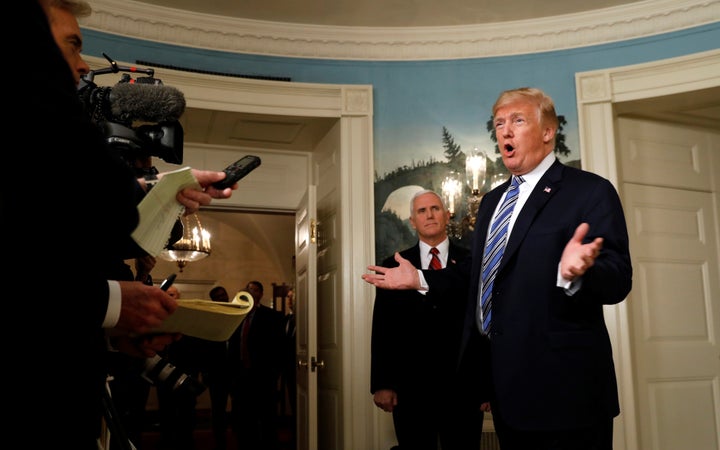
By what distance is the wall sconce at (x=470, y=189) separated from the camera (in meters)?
4.70

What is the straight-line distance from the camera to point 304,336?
198 inches

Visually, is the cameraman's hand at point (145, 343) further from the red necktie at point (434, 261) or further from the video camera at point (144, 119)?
the red necktie at point (434, 261)

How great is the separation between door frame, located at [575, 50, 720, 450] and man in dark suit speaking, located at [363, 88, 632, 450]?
275cm

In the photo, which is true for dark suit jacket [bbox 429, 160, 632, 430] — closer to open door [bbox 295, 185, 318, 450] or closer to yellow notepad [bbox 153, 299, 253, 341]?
yellow notepad [bbox 153, 299, 253, 341]

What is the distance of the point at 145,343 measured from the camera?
154 cm

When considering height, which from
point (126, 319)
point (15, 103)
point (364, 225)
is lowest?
point (126, 319)

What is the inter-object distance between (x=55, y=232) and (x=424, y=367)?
2739 millimetres

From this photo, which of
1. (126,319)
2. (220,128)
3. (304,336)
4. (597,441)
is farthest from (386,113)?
(126,319)

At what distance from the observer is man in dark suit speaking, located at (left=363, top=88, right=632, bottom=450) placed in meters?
1.90

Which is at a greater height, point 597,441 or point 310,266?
point 310,266

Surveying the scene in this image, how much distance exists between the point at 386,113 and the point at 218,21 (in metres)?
1.44

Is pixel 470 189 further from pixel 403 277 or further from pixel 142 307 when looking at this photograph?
pixel 142 307

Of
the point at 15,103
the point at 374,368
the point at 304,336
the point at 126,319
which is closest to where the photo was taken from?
the point at 15,103

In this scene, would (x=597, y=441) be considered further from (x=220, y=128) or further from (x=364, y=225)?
(x=220, y=128)
